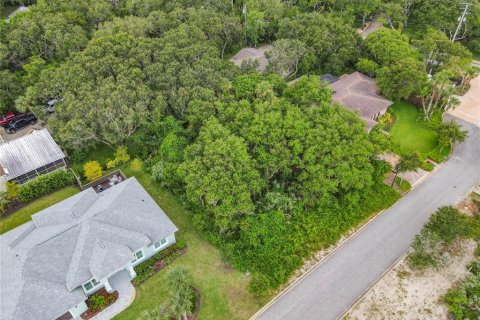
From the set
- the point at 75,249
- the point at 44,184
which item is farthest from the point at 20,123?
the point at 75,249

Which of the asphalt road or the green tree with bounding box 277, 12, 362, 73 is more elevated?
the green tree with bounding box 277, 12, 362, 73

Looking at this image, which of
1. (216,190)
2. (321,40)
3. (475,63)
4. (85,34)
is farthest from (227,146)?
(475,63)

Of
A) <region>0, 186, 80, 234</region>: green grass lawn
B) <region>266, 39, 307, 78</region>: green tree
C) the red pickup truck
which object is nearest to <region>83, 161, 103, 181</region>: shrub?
<region>0, 186, 80, 234</region>: green grass lawn

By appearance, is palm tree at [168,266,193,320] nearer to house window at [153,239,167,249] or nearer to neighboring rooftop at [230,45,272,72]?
house window at [153,239,167,249]

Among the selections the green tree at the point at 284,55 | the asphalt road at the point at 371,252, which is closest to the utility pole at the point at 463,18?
the asphalt road at the point at 371,252

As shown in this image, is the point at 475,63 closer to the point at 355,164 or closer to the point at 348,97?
the point at 348,97

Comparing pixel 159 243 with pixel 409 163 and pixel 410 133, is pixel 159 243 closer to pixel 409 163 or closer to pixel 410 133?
pixel 409 163

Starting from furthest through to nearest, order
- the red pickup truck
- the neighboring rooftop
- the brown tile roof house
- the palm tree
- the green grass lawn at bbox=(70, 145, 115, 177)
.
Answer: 1. the neighboring rooftop
2. the red pickup truck
3. the brown tile roof house
4. the green grass lawn at bbox=(70, 145, 115, 177)
5. the palm tree

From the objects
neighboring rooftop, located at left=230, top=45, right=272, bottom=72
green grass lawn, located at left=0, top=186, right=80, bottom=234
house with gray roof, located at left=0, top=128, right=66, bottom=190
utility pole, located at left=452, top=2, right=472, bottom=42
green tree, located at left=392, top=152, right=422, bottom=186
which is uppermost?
utility pole, located at left=452, top=2, right=472, bottom=42
